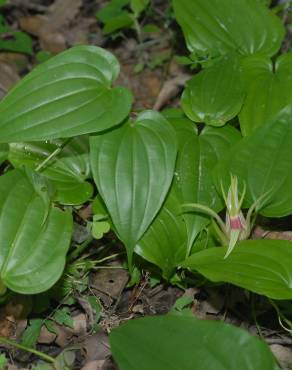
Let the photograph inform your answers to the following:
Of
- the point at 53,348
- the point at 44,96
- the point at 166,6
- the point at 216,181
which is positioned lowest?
the point at 53,348

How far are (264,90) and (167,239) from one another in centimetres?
64

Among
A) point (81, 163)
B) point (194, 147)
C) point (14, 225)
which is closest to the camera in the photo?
point (14, 225)

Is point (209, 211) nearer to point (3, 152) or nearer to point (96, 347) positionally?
point (96, 347)

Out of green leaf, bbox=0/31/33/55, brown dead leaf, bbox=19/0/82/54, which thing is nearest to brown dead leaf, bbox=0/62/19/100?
green leaf, bbox=0/31/33/55

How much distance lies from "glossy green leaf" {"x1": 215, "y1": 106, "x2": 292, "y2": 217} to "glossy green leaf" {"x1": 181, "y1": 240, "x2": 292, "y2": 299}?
17cm

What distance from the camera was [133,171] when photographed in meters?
1.93

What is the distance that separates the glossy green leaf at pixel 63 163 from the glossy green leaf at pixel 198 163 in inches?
13.1

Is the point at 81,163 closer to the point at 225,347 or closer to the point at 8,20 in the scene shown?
the point at 225,347

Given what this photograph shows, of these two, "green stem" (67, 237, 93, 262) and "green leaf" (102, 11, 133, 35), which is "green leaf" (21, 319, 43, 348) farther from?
"green leaf" (102, 11, 133, 35)

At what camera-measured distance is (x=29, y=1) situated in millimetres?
3553

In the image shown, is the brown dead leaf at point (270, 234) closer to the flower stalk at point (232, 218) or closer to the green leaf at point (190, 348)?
the flower stalk at point (232, 218)

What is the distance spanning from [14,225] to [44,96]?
447mm

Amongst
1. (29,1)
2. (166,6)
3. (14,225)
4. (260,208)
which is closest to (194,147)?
(260,208)

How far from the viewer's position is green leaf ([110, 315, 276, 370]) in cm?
146
